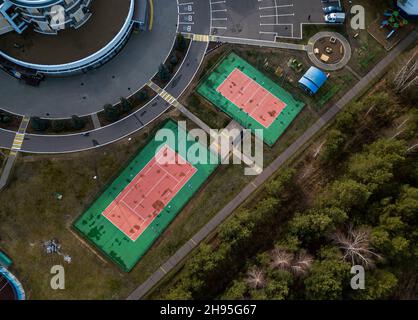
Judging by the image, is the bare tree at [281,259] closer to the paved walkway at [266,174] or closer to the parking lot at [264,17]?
the paved walkway at [266,174]

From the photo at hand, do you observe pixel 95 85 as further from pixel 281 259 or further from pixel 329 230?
pixel 329 230

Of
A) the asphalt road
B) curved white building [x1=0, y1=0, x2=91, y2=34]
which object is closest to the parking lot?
the asphalt road

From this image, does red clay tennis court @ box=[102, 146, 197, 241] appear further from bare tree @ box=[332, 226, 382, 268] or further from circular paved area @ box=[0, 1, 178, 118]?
bare tree @ box=[332, 226, 382, 268]

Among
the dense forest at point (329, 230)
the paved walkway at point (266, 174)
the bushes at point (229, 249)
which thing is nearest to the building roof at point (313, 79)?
the paved walkway at point (266, 174)

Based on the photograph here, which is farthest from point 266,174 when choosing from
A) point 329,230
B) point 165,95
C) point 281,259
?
point 165,95

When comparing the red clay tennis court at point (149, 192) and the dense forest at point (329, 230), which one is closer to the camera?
the dense forest at point (329, 230)
